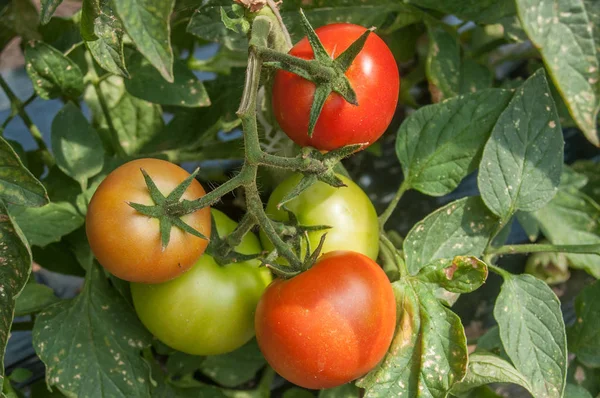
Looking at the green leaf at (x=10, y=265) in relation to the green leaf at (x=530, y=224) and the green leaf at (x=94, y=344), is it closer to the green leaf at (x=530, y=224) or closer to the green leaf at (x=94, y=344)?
the green leaf at (x=94, y=344)

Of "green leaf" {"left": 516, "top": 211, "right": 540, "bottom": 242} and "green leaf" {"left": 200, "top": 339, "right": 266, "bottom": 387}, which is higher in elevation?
"green leaf" {"left": 516, "top": 211, "right": 540, "bottom": 242}

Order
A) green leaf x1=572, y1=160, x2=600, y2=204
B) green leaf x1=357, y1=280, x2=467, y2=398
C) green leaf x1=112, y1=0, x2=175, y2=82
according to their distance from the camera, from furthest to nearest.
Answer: green leaf x1=572, y1=160, x2=600, y2=204
green leaf x1=357, y1=280, x2=467, y2=398
green leaf x1=112, y1=0, x2=175, y2=82

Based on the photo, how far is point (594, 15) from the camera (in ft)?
1.35

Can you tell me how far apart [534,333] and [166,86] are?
538 mm

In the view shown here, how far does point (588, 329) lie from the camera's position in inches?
33.4

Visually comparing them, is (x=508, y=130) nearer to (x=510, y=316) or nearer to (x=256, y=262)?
(x=510, y=316)

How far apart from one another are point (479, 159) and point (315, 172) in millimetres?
304

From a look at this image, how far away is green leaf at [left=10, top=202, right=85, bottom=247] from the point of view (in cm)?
67

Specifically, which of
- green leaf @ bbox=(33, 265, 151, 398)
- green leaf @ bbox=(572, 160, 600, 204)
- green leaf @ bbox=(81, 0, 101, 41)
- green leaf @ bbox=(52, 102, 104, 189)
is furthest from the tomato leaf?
green leaf @ bbox=(572, 160, 600, 204)

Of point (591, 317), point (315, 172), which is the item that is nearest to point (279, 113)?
point (315, 172)

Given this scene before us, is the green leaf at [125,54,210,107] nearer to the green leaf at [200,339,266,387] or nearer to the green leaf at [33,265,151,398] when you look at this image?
the green leaf at [33,265,151,398]

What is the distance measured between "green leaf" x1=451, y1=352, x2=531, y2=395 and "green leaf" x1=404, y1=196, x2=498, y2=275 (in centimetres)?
13

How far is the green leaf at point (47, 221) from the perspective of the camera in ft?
2.21

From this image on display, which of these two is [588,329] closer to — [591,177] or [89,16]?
[591,177]
